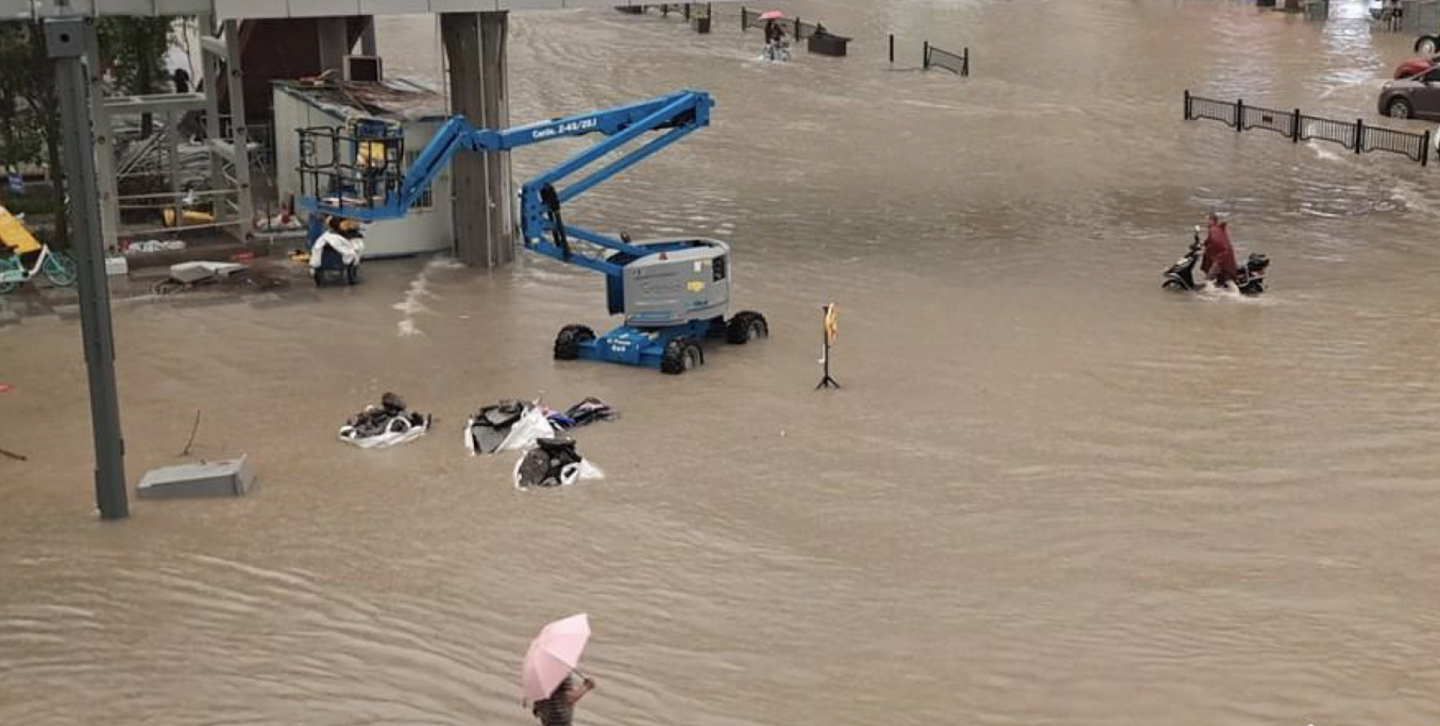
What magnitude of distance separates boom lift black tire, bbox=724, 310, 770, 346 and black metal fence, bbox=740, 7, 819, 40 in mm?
38946

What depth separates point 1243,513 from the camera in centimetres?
1608

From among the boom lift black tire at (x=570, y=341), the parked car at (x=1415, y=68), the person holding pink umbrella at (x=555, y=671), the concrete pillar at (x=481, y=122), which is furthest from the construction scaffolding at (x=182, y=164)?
the parked car at (x=1415, y=68)

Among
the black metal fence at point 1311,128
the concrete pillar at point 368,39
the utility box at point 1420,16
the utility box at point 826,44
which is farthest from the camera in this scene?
the utility box at point 1420,16

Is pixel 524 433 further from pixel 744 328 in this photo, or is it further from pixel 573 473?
pixel 744 328

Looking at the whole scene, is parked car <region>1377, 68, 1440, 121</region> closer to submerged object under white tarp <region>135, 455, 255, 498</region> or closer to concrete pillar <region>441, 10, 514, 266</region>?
concrete pillar <region>441, 10, 514, 266</region>

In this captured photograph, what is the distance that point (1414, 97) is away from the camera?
42.8m

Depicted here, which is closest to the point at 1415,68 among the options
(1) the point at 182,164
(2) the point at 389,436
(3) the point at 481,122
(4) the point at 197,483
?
(3) the point at 481,122

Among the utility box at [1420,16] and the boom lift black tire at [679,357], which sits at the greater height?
the utility box at [1420,16]

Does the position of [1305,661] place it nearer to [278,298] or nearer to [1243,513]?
[1243,513]

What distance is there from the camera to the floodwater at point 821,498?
12.4 meters

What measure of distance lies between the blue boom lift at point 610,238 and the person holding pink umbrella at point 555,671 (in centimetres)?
1192

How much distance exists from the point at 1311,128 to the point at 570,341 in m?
25.9

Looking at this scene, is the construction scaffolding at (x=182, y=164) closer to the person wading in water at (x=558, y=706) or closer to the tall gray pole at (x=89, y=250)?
the tall gray pole at (x=89, y=250)

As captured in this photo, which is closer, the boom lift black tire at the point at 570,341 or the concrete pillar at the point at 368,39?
the boom lift black tire at the point at 570,341
